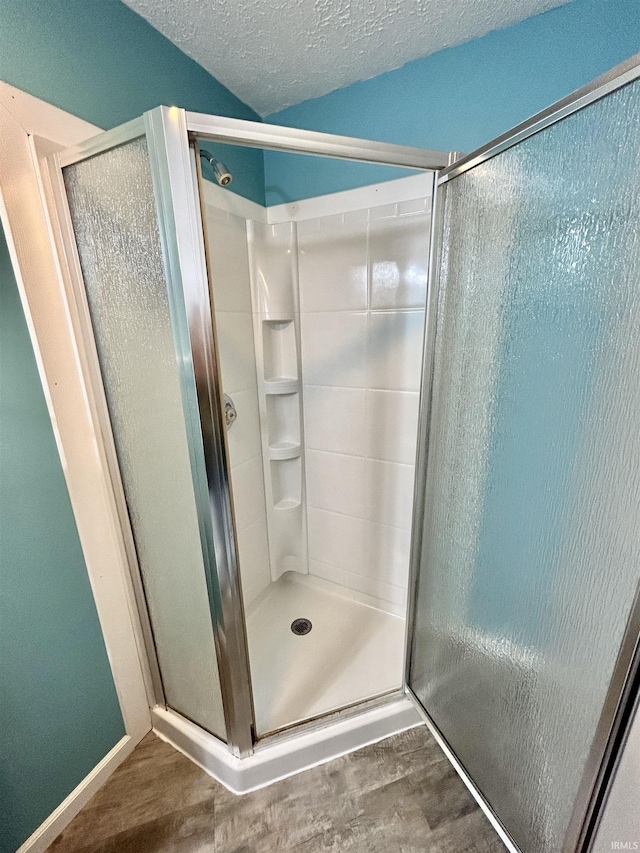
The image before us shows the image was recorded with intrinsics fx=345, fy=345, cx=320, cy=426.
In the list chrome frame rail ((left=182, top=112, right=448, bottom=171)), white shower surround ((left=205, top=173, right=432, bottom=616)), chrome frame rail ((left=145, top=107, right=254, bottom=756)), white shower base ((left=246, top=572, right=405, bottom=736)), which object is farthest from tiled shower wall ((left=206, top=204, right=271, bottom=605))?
chrome frame rail ((left=182, top=112, right=448, bottom=171))

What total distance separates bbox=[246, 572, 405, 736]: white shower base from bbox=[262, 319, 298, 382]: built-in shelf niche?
1026 mm

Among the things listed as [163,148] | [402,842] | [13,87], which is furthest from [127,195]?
[402,842]

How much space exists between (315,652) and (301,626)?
15 cm

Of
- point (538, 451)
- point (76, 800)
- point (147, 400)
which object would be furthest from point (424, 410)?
point (76, 800)

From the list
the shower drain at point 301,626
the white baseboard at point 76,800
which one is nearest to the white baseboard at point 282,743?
the white baseboard at point 76,800

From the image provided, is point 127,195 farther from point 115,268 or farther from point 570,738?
point 570,738

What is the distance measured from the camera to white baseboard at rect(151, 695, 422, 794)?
3.24ft

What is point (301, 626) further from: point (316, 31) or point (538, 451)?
point (316, 31)

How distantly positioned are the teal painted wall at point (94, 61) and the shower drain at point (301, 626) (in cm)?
177

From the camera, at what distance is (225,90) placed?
111cm

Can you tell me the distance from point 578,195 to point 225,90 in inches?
45.1

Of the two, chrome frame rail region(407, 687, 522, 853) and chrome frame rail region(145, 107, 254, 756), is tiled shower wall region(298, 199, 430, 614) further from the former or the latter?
chrome frame rail region(145, 107, 254, 756)

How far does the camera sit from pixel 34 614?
81cm

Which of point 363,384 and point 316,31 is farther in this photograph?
point 363,384
